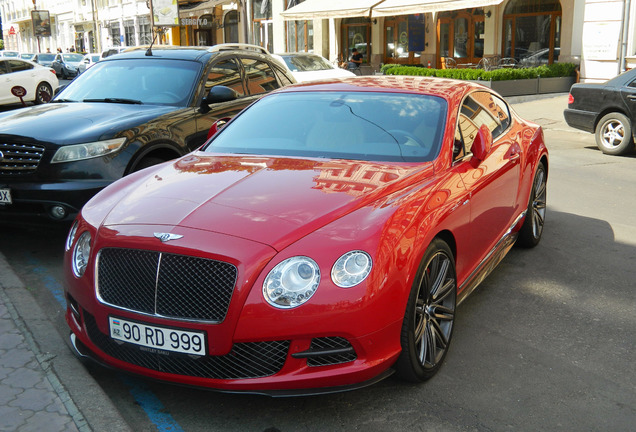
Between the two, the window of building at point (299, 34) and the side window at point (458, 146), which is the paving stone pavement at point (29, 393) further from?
the window of building at point (299, 34)

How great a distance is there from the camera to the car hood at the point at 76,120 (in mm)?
5836

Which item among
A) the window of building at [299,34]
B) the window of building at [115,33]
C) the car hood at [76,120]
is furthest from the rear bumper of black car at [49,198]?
the window of building at [115,33]

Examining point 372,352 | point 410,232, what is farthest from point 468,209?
point 372,352

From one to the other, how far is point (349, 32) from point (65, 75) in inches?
644

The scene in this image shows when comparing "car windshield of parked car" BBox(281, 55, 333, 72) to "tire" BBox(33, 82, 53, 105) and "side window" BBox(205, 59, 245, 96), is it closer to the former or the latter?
"tire" BBox(33, 82, 53, 105)

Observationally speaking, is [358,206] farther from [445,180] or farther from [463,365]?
[463,365]

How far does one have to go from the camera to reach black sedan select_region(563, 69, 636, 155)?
11117 millimetres

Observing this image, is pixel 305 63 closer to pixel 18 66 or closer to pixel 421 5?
pixel 421 5

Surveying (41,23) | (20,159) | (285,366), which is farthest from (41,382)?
(41,23)

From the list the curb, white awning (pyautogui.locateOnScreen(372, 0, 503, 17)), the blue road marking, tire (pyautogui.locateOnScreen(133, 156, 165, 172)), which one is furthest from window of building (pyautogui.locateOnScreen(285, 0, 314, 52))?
the blue road marking

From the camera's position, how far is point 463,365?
→ 3967 mm

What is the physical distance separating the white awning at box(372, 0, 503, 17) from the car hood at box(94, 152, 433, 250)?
16520 millimetres

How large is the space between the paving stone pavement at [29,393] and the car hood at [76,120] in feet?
6.85

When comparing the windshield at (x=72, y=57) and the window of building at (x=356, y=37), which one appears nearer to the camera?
the window of building at (x=356, y=37)
